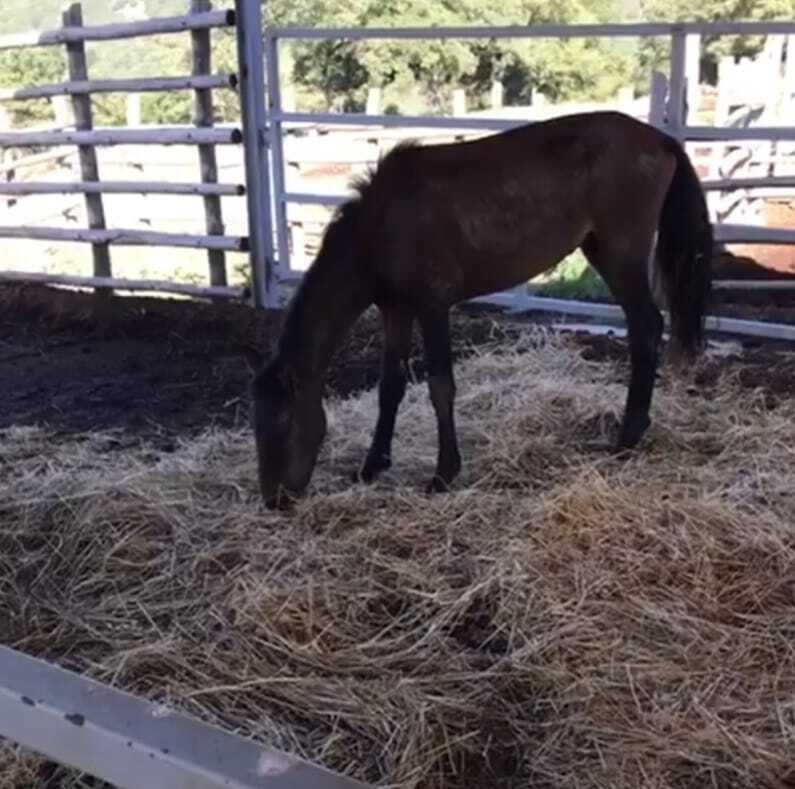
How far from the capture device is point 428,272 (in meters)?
3.51

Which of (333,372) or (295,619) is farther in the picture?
(333,372)

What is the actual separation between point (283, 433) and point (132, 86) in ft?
13.5

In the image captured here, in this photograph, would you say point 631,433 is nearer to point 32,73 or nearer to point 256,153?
point 256,153

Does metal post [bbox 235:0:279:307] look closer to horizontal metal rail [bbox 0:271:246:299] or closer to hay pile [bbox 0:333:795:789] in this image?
horizontal metal rail [bbox 0:271:246:299]

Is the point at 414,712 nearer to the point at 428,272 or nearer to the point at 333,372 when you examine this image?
the point at 428,272

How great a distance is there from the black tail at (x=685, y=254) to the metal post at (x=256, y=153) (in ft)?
9.92

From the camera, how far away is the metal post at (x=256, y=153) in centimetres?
608

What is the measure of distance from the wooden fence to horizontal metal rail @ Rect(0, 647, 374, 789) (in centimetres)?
543

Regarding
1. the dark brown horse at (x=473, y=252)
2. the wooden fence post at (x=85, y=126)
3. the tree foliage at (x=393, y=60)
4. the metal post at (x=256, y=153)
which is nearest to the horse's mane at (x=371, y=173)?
the dark brown horse at (x=473, y=252)

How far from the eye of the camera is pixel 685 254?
13.0 ft

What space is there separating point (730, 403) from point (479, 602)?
1923 mm

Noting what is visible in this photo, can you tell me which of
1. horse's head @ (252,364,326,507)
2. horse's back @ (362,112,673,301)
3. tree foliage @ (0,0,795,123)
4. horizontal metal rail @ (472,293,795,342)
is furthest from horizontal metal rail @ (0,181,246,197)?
tree foliage @ (0,0,795,123)

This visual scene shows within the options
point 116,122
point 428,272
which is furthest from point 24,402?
point 116,122

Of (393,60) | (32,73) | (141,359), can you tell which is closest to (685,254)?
(141,359)
